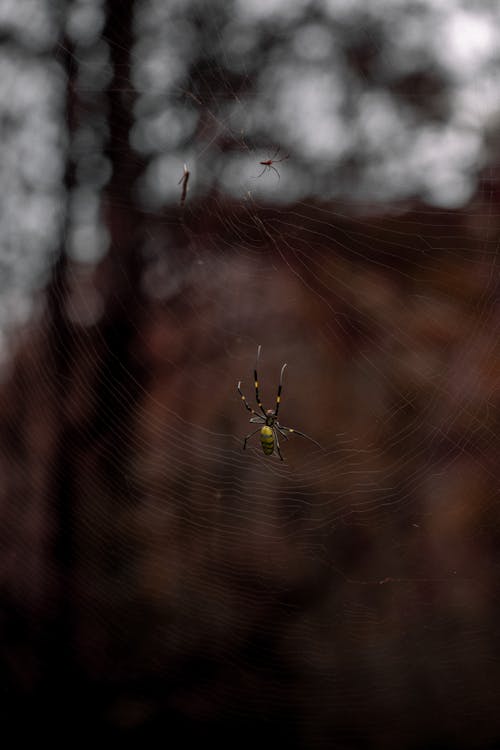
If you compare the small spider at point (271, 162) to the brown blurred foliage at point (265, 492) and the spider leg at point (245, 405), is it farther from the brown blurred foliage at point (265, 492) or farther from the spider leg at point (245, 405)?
the spider leg at point (245, 405)

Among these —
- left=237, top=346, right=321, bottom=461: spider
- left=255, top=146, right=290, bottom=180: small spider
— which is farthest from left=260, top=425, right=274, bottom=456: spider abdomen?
left=255, top=146, right=290, bottom=180: small spider

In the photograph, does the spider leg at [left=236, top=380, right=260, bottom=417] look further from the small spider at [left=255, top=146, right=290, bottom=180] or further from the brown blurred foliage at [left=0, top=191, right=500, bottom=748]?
the small spider at [left=255, top=146, right=290, bottom=180]

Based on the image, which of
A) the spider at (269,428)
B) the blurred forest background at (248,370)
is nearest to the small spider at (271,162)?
the blurred forest background at (248,370)

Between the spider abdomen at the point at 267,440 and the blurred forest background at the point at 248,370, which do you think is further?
the spider abdomen at the point at 267,440

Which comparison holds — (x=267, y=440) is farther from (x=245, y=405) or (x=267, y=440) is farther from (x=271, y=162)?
(x=271, y=162)

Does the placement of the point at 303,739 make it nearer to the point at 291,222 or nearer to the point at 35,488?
the point at 35,488

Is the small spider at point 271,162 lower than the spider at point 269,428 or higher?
higher
